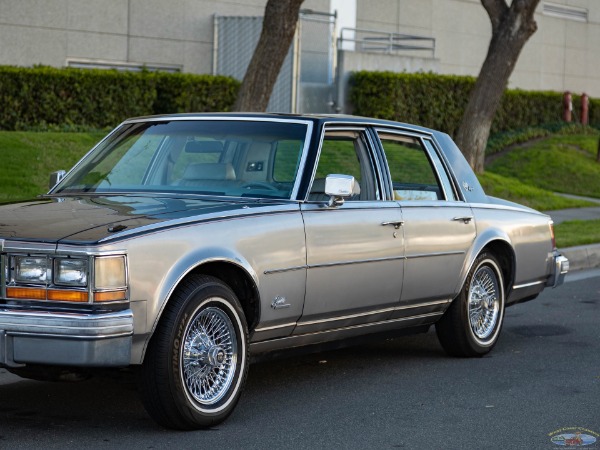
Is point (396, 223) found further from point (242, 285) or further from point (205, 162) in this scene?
point (242, 285)

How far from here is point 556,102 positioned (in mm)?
33844

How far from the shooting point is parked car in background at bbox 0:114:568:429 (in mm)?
5527

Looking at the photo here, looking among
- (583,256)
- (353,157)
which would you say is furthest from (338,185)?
(583,256)

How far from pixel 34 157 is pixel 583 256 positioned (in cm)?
761

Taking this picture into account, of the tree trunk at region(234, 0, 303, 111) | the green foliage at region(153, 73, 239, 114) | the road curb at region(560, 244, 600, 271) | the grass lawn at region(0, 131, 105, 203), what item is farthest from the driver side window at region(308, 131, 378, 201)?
the green foliage at region(153, 73, 239, 114)

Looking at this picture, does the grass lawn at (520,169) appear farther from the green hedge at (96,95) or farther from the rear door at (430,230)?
the rear door at (430,230)

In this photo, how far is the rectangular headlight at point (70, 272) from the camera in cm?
550

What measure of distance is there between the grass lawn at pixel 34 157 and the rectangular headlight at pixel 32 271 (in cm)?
941

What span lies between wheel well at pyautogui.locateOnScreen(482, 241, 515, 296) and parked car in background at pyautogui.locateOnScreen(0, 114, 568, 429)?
0.01 metres

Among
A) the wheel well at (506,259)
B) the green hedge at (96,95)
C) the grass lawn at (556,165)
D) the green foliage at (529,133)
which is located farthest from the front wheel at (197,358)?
the green foliage at (529,133)

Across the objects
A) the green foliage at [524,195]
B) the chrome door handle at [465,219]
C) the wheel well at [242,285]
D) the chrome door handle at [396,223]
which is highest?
the chrome door handle at [396,223]

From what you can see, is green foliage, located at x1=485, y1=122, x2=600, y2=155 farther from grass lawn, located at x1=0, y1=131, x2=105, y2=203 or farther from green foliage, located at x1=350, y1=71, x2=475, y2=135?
grass lawn, located at x1=0, y1=131, x2=105, y2=203

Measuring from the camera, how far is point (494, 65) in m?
22.1

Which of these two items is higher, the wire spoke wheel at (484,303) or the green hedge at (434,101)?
the green hedge at (434,101)
